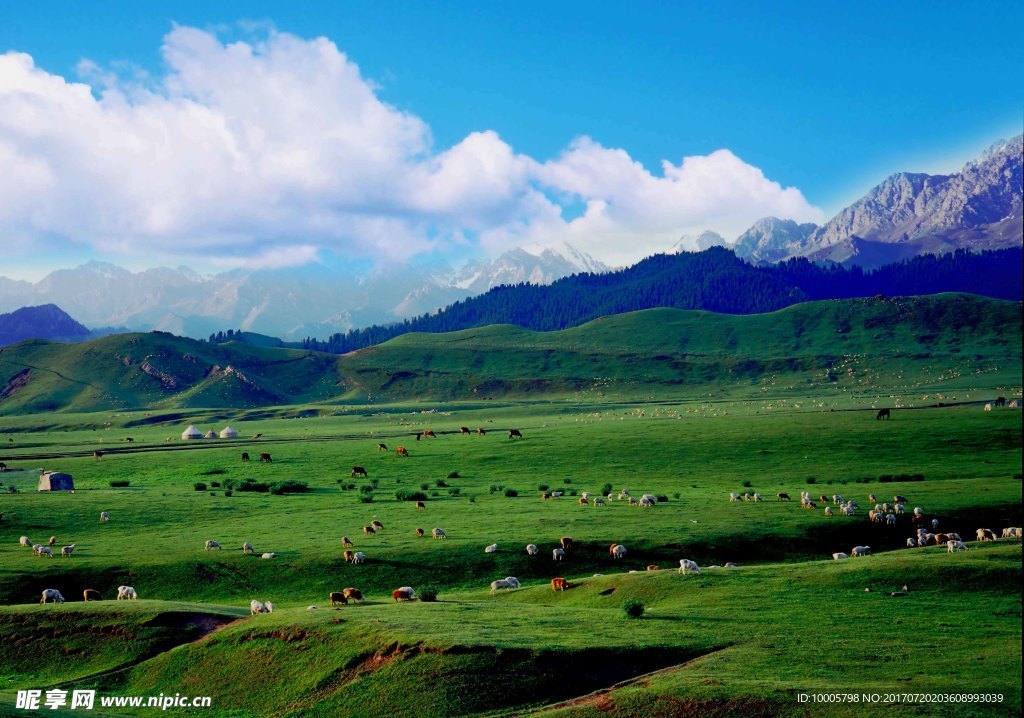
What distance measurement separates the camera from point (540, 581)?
4638 centimetres

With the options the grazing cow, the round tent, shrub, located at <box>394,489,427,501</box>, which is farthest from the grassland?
the round tent

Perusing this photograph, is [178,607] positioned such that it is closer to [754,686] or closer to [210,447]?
[754,686]

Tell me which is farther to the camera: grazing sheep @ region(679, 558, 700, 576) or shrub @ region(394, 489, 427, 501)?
shrub @ region(394, 489, 427, 501)

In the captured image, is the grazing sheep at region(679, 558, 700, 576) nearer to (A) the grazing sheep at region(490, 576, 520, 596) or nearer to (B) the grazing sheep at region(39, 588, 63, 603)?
(A) the grazing sheep at region(490, 576, 520, 596)

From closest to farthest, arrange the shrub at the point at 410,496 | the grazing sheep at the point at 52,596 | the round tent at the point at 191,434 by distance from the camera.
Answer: the grazing sheep at the point at 52,596
the shrub at the point at 410,496
the round tent at the point at 191,434

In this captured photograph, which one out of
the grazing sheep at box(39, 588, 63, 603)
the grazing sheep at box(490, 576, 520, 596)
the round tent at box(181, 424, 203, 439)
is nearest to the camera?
the grazing sheep at box(39, 588, 63, 603)

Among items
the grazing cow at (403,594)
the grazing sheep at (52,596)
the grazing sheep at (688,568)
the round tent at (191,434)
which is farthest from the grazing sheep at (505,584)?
the round tent at (191,434)

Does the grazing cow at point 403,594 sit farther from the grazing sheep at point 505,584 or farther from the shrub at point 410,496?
the shrub at point 410,496

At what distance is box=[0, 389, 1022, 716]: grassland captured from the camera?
1049 inches

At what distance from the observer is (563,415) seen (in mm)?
157375

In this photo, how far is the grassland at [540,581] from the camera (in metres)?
26.6

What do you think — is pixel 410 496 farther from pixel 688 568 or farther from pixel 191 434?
pixel 191 434

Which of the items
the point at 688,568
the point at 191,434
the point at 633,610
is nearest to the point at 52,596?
the point at 633,610

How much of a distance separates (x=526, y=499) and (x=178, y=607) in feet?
112
